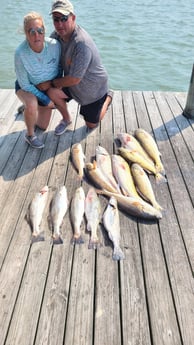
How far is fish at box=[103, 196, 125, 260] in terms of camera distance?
2.50 m

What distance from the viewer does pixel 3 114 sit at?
175 inches

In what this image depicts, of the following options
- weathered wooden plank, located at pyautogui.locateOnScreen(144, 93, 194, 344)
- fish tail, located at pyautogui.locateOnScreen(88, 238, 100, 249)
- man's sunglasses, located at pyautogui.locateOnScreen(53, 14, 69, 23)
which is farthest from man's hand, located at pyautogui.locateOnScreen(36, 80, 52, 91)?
fish tail, located at pyautogui.locateOnScreen(88, 238, 100, 249)

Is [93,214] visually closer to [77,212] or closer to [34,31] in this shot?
[77,212]

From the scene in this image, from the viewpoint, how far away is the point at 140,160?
3434 mm

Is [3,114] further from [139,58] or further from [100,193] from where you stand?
[139,58]

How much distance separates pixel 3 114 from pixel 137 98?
6.30 ft

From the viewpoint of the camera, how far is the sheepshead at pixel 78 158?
334cm

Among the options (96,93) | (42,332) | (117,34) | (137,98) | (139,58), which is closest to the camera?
(42,332)

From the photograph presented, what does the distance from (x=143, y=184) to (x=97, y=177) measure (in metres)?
0.45

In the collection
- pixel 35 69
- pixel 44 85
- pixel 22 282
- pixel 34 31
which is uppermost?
pixel 34 31

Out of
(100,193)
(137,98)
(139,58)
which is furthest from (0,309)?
(139,58)

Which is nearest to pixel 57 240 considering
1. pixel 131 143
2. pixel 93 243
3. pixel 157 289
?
pixel 93 243

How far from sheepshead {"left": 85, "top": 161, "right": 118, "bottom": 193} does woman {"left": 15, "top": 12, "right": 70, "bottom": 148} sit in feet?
2.48

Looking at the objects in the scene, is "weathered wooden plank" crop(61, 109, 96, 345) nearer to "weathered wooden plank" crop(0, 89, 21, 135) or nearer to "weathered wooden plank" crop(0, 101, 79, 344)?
"weathered wooden plank" crop(0, 101, 79, 344)
